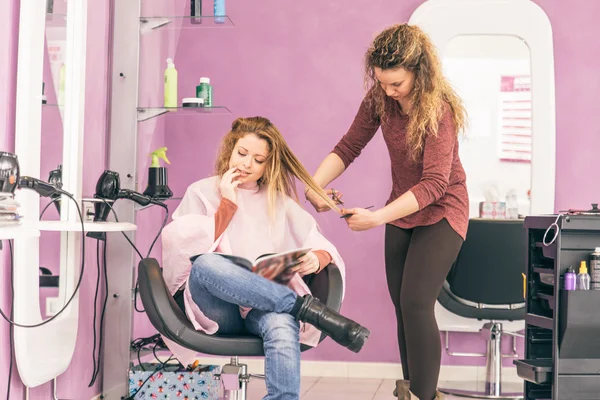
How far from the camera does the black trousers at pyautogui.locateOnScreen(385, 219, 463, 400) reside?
2.30 metres

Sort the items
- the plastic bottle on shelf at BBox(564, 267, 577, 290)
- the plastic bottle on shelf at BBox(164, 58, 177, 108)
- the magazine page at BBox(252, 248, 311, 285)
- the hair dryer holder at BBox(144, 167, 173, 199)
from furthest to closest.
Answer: the plastic bottle on shelf at BBox(164, 58, 177, 108) → the hair dryer holder at BBox(144, 167, 173, 199) → the plastic bottle on shelf at BBox(564, 267, 577, 290) → the magazine page at BBox(252, 248, 311, 285)

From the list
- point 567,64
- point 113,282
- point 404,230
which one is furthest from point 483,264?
point 113,282

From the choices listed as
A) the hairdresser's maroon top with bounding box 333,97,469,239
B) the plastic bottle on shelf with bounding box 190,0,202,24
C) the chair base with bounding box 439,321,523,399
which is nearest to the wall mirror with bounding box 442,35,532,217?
the chair base with bounding box 439,321,523,399

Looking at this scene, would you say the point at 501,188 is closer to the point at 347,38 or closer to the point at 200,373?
the point at 347,38

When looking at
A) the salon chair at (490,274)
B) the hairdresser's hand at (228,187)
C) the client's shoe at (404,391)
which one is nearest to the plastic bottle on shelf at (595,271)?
the client's shoe at (404,391)

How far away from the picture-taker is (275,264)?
79.4 inches

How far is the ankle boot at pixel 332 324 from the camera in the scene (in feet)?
6.93

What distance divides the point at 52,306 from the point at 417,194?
1168 millimetres

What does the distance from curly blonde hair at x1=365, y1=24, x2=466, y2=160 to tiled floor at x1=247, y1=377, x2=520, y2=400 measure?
123 cm

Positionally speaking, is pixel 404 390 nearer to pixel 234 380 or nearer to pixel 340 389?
pixel 234 380

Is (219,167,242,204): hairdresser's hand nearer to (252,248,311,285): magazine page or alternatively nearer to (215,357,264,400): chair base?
(252,248,311,285): magazine page

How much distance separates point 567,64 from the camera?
3592 mm

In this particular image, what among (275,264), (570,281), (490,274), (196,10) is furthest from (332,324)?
(196,10)

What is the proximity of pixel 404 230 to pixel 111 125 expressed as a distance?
116cm
